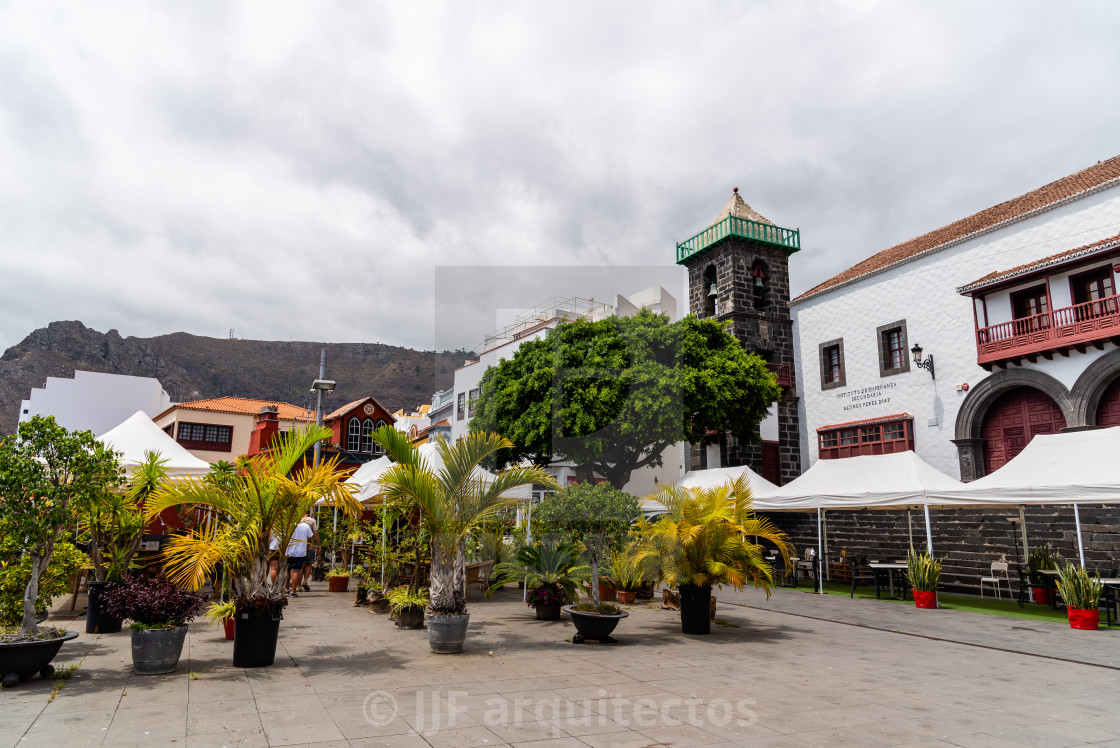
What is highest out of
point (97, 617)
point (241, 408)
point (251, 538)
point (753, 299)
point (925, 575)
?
point (753, 299)

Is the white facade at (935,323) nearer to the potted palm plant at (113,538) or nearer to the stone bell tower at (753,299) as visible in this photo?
the stone bell tower at (753,299)

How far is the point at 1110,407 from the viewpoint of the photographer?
613 inches

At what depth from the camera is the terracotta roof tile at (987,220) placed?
57.1 ft

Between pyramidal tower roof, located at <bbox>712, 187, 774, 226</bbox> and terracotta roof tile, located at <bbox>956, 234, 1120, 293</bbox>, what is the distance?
9624 millimetres

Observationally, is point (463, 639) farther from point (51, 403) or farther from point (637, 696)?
point (51, 403)

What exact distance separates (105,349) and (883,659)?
356 feet

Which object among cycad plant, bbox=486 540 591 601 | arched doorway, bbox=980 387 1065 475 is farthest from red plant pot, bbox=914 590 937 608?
cycad plant, bbox=486 540 591 601

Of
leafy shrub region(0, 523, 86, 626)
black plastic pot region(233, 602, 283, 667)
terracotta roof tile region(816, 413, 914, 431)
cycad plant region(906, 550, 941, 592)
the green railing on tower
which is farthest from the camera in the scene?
the green railing on tower

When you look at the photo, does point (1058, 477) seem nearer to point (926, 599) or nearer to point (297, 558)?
point (926, 599)

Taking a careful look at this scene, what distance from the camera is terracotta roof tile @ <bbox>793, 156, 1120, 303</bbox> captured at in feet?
57.1

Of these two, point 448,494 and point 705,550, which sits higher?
point 448,494

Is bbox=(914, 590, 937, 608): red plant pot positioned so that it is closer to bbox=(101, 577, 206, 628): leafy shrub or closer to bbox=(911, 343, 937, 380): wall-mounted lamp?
bbox=(911, 343, 937, 380): wall-mounted lamp

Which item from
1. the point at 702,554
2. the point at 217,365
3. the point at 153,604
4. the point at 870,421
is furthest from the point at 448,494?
the point at 217,365

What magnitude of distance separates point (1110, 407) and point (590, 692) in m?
15.4
